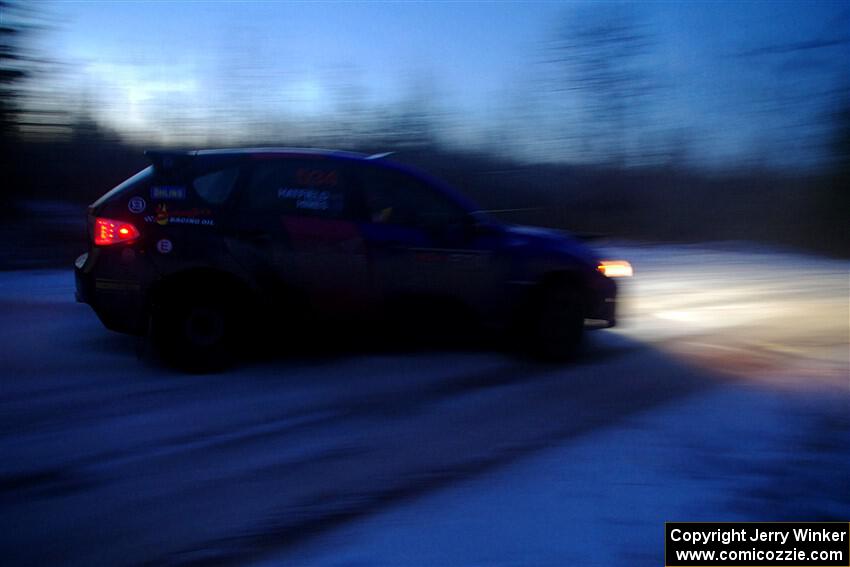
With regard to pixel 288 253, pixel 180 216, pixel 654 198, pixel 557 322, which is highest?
pixel 654 198

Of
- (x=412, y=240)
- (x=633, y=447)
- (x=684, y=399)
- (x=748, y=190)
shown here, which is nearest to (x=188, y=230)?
(x=412, y=240)

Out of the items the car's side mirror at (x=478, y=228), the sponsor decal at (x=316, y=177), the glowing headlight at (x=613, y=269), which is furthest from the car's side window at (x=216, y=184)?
the glowing headlight at (x=613, y=269)

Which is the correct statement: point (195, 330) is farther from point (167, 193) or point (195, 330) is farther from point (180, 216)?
point (167, 193)

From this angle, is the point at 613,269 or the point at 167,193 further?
the point at 613,269

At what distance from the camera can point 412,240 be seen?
6590 mm

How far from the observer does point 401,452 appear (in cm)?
485

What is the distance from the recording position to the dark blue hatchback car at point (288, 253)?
6.16m

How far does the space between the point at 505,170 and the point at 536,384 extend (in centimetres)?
1885

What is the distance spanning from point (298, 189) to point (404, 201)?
0.90 metres

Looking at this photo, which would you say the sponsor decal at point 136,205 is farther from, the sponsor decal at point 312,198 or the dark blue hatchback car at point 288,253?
the sponsor decal at point 312,198

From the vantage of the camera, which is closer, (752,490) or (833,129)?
(752,490)

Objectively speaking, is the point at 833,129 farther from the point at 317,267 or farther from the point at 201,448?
the point at 201,448

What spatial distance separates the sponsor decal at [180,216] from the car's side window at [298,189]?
32cm

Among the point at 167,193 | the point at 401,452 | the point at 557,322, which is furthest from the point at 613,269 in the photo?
the point at 167,193
